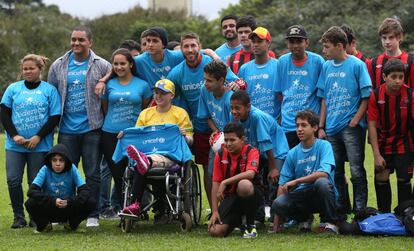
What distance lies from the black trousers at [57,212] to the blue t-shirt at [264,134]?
71.6 inches

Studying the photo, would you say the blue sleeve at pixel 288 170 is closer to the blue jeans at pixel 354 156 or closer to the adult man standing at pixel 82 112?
the blue jeans at pixel 354 156

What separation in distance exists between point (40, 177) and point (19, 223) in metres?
0.86

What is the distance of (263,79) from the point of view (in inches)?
407

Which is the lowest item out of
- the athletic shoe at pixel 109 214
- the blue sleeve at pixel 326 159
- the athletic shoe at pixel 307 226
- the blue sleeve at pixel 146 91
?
the athletic shoe at pixel 109 214

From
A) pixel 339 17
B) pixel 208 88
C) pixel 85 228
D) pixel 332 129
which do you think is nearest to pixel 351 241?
pixel 332 129

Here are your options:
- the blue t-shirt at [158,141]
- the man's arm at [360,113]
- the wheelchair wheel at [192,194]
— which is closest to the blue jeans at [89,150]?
the blue t-shirt at [158,141]

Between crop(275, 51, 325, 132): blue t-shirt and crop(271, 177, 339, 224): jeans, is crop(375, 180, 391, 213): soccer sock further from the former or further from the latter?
crop(275, 51, 325, 132): blue t-shirt

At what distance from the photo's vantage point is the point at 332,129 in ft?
32.1

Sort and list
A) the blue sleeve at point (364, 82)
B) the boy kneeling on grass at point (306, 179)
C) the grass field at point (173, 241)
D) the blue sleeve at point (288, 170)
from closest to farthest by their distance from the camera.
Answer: the grass field at point (173, 241), the boy kneeling on grass at point (306, 179), the blue sleeve at point (288, 170), the blue sleeve at point (364, 82)

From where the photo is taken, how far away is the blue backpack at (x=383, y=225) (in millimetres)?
8812

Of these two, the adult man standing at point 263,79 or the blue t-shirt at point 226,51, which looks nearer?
the adult man standing at point 263,79

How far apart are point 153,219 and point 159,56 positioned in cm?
198

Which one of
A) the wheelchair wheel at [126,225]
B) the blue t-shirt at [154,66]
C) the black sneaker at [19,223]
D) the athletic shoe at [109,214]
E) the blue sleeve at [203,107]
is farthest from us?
the athletic shoe at [109,214]

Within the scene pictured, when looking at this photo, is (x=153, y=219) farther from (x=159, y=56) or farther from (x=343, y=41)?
(x=343, y=41)
